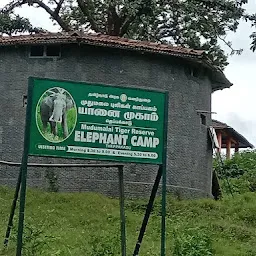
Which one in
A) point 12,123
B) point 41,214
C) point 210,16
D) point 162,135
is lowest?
point 41,214

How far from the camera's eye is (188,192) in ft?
58.6

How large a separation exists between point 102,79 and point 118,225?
204 inches

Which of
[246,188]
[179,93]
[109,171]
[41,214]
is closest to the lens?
[41,214]

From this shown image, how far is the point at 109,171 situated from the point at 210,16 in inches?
356

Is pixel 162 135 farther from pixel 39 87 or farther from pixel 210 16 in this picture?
pixel 210 16

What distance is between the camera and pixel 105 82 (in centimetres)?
1741

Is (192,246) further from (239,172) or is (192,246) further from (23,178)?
(239,172)

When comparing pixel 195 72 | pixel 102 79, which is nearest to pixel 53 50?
pixel 102 79

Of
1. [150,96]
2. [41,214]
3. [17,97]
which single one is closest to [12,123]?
[17,97]

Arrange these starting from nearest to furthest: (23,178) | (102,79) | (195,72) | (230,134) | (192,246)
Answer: (23,178), (192,246), (102,79), (195,72), (230,134)

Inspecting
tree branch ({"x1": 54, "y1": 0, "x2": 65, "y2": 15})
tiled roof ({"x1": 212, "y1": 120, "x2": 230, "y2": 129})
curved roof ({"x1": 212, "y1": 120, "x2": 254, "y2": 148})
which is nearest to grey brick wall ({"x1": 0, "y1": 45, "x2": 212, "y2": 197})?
tree branch ({"x1": 54, "y1": 0, "x2": 65, "y2": 15})

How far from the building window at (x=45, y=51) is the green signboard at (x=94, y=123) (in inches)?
353

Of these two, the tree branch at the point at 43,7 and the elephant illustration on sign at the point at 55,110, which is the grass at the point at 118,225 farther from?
the tree branch at the point at 43,7

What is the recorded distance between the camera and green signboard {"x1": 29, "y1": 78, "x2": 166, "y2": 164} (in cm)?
831
